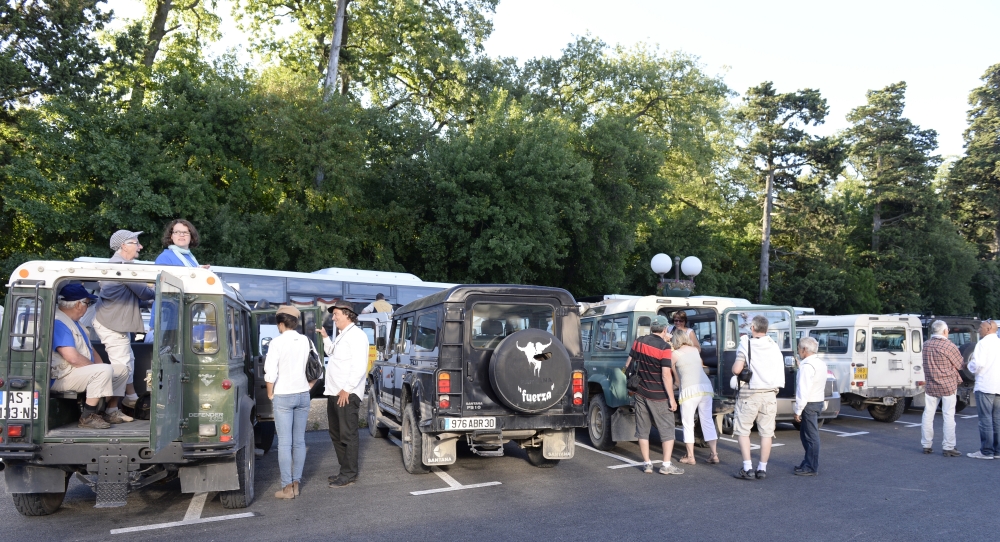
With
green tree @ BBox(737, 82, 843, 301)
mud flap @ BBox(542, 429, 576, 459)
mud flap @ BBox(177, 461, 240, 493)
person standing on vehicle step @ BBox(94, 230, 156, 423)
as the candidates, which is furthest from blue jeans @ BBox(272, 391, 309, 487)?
green tree @ BBox(737, 82, 843, 301)

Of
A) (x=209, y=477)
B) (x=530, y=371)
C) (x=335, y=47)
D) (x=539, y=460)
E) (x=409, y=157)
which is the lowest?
(x=539, y=460)

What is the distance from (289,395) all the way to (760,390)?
5.39 meters

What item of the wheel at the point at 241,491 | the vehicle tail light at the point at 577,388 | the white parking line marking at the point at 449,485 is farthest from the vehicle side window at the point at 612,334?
the wheel at the point at 241,491

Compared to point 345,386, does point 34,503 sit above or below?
below

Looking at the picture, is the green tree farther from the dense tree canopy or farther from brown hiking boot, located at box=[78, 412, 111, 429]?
brown hiking boot, located at box=[78, 412, 111, 429]

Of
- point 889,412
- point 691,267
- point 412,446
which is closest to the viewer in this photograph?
point 412,446

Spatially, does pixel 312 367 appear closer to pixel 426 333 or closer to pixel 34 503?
pixel 426 333

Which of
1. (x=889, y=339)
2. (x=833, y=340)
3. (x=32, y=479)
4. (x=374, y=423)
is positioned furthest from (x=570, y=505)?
(x=889, y=339)

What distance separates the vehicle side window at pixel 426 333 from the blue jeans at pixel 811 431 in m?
4.59

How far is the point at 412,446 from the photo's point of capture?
8828mm

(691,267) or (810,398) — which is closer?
(810,398)

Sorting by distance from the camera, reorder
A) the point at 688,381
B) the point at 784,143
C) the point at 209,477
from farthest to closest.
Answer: the point at 784,143 < the point at 688,381 < the point at 209,477

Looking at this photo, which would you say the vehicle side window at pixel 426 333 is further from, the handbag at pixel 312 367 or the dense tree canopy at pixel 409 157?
the dense tree canopy at pixel 409 157

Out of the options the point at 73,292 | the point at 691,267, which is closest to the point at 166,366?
the point at 73,292
